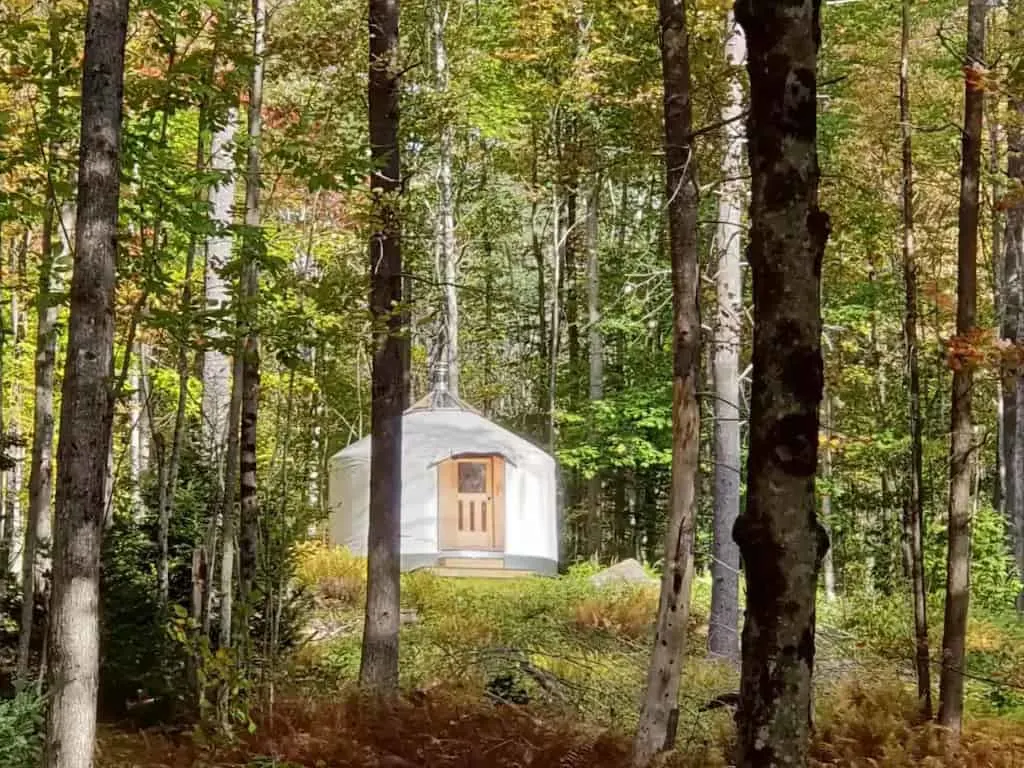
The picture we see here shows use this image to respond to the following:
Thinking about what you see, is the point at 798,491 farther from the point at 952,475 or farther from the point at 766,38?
the point at 952,475

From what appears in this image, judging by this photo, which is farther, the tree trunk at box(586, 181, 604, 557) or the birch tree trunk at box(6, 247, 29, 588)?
the tree trunk at box(586, 181, 604, 557)

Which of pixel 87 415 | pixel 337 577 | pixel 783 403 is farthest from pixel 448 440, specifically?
pixel 783 403

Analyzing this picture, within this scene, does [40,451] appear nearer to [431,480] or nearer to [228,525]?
[228,525]

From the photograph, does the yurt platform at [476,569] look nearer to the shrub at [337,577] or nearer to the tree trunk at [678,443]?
the shrub at [337,577]

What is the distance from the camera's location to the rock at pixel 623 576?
1357 centimetres

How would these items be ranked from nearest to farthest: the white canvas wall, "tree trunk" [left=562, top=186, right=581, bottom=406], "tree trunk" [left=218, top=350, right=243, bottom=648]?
"tree trunk" [left=218, top=350, right=243, bottom=648]
the white canvas wall
"tree trunk" [left=562, top=186, right=581, bottom=406]

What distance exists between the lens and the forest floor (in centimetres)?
538

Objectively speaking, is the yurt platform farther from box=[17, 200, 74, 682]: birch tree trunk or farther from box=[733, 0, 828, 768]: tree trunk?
box=[733, 0, 828, 768]: tree trunk

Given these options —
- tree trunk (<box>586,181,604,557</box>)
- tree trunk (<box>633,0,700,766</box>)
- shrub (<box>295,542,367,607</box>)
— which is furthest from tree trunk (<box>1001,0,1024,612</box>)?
shrub (<box>295,542,367,607</box>)

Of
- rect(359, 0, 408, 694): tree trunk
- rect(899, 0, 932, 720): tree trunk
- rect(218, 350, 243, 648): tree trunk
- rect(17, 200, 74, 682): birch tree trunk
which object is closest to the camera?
rect(17, 200, 74, 682): birch tree trunk

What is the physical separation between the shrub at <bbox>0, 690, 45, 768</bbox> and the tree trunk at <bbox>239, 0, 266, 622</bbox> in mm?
1094

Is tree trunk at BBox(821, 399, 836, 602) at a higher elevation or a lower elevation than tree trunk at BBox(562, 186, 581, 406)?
lower

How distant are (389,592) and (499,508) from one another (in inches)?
369

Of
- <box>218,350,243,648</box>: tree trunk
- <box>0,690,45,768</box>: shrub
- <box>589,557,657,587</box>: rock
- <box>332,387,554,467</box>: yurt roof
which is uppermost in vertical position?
<box>332,387,554,467</box>: yurt roof
